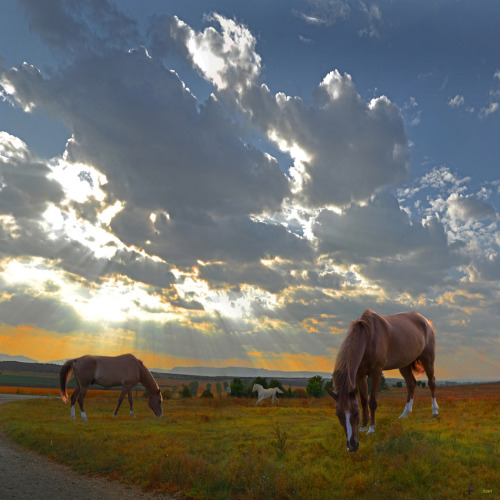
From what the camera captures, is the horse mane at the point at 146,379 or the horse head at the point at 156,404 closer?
the horse head at the point at 156,404

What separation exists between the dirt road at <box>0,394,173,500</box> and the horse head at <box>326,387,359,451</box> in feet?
13.3

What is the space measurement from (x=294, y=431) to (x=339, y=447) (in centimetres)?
473

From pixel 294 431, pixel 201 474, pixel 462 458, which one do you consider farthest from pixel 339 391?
pixel 294 431

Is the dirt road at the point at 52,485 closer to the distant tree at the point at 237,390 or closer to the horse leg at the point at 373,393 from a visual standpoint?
the horse leg at the point at 373,393

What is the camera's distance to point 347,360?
9828mm

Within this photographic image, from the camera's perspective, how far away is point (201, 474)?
921 cm

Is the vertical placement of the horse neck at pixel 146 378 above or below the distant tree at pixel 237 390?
above

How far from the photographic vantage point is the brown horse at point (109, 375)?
20516 mm

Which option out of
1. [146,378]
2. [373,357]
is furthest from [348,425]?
[146,378]

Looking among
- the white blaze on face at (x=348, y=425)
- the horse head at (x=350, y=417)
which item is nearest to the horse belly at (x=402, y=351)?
the horse head at (x=350, y=417)

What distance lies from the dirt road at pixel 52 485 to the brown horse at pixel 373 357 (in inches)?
170

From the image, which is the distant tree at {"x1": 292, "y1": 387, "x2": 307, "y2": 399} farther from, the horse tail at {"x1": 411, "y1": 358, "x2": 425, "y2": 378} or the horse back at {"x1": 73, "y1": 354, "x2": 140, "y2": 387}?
the horse tail at {"x1": 411, "y1": 358, "x2": 425, "y2": 378}

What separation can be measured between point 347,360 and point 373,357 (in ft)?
5.04

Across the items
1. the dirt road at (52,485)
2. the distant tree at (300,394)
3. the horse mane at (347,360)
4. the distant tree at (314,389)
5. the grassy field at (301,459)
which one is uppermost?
the horse mane at (347,360)
